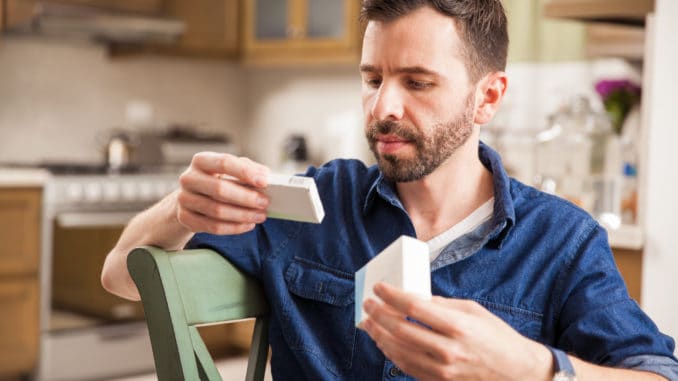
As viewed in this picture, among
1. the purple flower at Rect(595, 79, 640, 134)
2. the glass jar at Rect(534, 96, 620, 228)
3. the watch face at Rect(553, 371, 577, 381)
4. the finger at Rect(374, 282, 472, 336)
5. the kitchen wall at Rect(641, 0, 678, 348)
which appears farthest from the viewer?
the purple flower at Rect(595, 79, 640, 134)

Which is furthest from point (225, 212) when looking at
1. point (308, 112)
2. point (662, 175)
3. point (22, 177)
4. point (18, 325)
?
point (308, 112)

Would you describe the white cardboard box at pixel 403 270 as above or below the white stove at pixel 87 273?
above

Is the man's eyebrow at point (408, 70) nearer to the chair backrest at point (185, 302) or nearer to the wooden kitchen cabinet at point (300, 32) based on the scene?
the chair backrest at point (185, 302)

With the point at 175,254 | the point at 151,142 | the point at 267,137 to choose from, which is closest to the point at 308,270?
the point at 175,254

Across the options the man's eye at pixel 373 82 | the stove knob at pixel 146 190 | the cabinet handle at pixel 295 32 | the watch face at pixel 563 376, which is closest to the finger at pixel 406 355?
the watch face at pixel 563 376

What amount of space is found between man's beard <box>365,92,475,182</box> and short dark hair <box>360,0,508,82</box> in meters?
0.07

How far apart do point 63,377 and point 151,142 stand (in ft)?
4.20

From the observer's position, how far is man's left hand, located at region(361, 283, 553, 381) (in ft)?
3.12

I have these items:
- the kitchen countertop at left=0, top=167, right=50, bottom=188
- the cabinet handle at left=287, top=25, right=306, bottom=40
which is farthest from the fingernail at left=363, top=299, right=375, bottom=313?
the cabinet handle at left=287, top=25, right=306, bottom=40

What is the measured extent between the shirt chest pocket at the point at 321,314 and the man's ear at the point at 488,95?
1.10 feet

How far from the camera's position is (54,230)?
3666mm

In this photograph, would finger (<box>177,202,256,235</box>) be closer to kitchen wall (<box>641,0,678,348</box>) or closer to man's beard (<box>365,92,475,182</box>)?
man's beard (<box>365,92,475,182</box>)

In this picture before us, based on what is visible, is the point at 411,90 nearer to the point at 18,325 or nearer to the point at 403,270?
the point at 403,270

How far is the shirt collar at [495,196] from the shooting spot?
1.39 m
